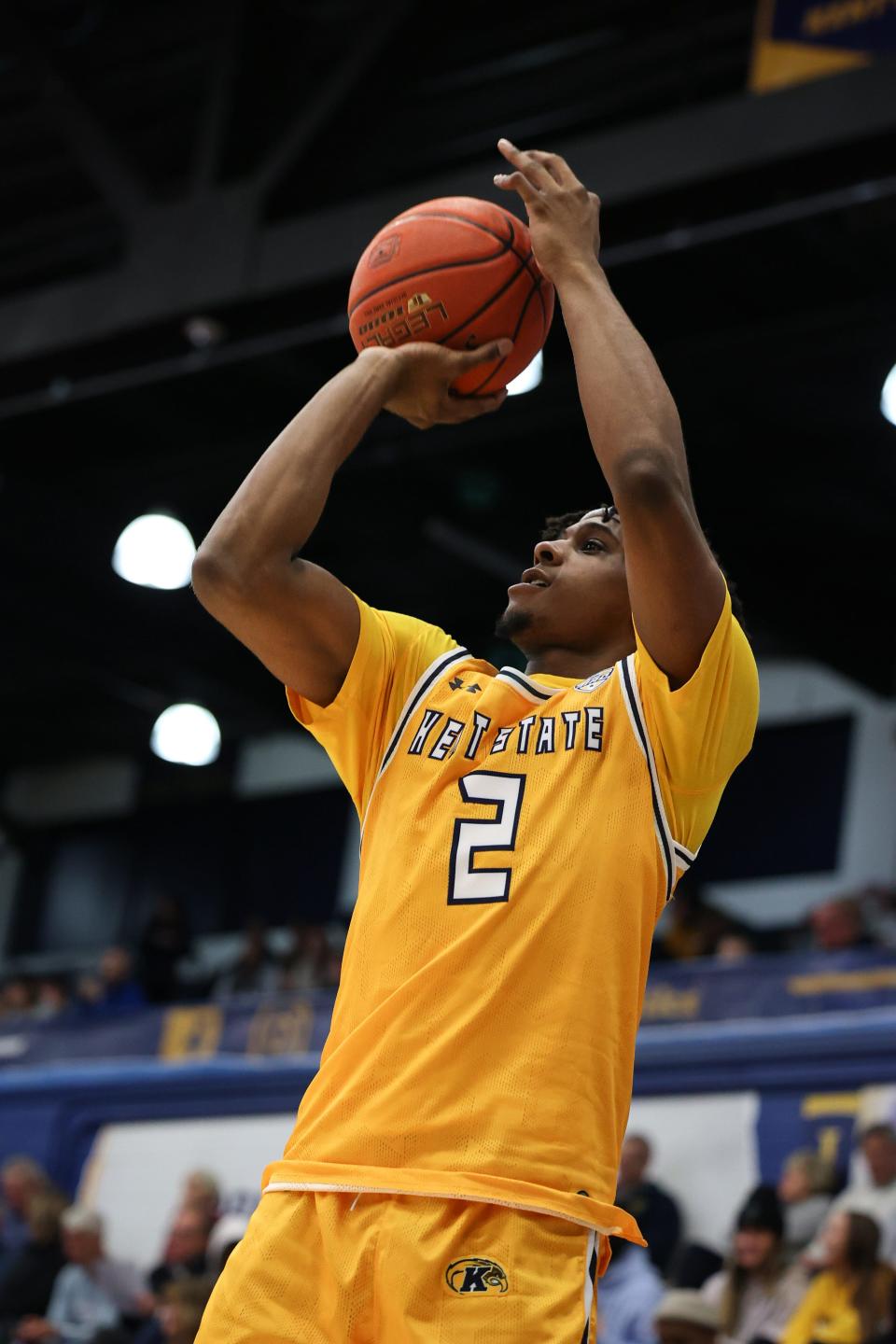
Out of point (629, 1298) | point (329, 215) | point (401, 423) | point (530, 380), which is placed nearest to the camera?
point (629, 1298)

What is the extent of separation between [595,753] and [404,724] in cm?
33

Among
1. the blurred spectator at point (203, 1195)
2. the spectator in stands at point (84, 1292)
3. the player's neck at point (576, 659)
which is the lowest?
the spectator in stands at point (84, 1292)

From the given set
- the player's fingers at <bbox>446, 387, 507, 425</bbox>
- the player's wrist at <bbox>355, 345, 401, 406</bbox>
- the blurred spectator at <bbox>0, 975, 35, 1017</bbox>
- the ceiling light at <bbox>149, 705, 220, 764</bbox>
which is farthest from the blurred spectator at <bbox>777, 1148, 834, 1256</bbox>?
the blurred spectator at <bbox>0, 975, 35, 1017</bbox>

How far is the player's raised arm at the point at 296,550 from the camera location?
256 cm

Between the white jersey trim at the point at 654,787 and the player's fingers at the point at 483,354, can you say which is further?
the player's fingers at the point at 483,354

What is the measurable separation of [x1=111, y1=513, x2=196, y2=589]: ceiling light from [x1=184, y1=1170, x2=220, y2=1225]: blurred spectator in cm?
399

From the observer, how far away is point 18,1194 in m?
8.37

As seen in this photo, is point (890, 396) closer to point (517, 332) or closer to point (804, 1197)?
point (804, 1197)

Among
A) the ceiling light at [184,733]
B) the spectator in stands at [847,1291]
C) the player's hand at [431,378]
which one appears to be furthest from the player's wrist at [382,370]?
the ceiling light at [184,733]

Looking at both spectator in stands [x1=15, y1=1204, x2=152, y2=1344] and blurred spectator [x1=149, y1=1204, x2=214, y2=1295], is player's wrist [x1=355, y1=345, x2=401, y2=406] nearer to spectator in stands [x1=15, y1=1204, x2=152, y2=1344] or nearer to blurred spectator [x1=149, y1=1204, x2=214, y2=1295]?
blurred spectator [x1=149, y1=1204, x2=214, y2=1295]

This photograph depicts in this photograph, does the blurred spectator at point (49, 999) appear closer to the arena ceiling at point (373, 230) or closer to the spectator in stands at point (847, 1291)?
the arena ceiling at point (373, 230)

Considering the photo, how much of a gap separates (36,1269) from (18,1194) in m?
0.48

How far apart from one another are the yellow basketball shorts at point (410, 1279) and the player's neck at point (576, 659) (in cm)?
95

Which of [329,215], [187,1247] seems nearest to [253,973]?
[187,1247]
